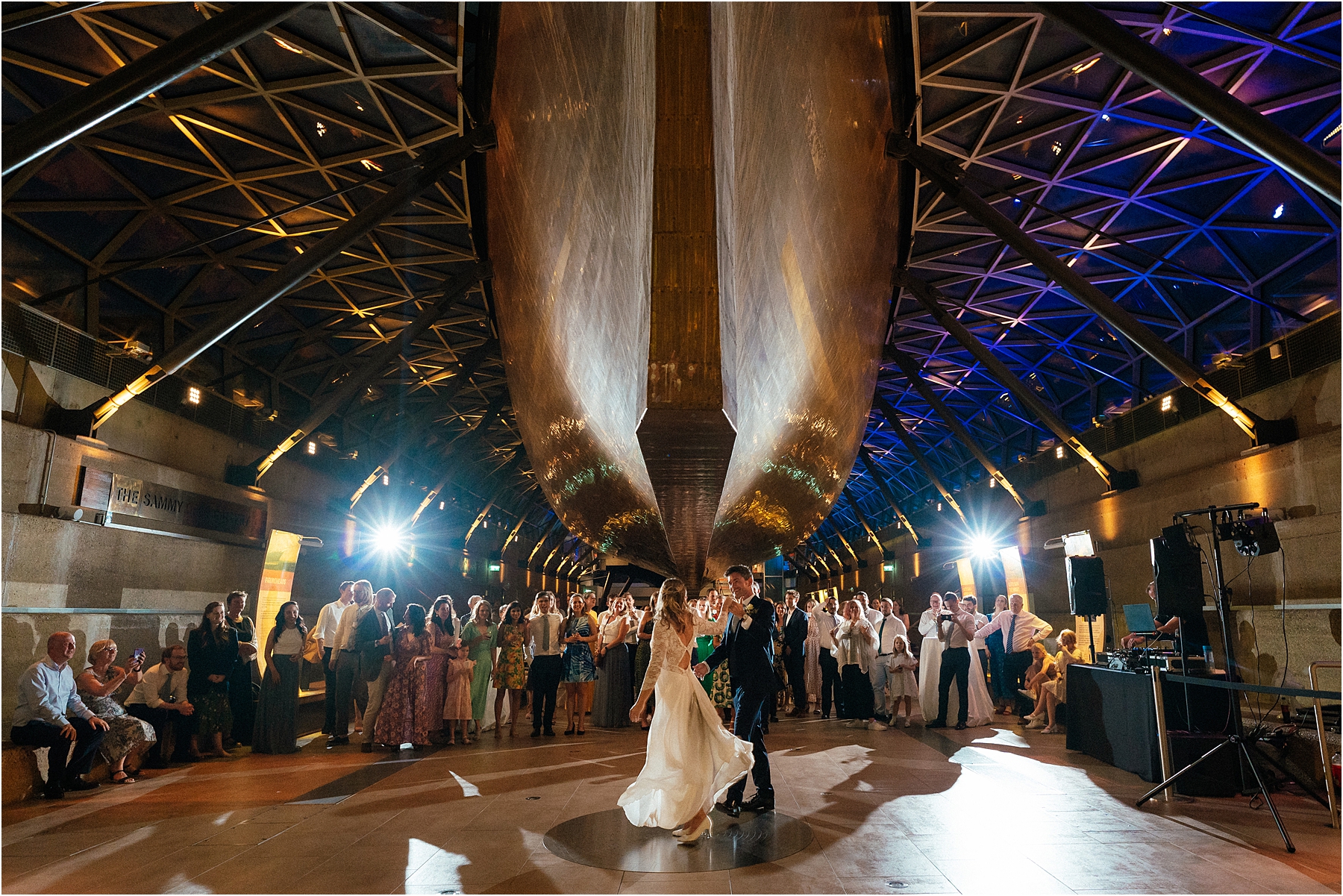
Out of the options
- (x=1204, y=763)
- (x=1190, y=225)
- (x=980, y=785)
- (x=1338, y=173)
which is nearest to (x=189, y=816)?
(x=980, y=785)

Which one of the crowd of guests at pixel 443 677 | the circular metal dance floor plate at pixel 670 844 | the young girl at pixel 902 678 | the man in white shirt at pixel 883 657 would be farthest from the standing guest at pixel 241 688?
the young girl at pixel 902 678

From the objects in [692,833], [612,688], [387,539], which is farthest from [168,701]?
[387,539]

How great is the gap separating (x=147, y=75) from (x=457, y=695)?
236 inches

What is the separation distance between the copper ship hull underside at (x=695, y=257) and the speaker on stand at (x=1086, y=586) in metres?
2.61

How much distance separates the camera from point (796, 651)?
907 cm

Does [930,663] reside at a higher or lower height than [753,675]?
lower

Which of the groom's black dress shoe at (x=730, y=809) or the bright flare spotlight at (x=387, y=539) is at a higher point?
the bright flare spotlight at (x=387, y=539)

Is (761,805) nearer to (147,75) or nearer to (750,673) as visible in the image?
(750,673)

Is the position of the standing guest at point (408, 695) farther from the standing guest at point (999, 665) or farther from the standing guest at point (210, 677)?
the standing guest at point (999, 665)

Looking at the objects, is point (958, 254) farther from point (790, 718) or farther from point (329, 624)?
point (329, 624)

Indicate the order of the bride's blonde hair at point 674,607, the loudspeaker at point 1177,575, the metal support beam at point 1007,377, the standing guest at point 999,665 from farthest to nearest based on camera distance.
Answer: the metal support beam at point 1007,377 → the standing guest at point 999,665 → the loudspeaker at point 1177,575 → the bride's blonde hair at point 674,607

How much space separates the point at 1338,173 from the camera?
533cm

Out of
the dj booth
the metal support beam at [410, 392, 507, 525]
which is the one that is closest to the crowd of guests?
the dj booth

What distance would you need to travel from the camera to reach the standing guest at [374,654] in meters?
7.04
